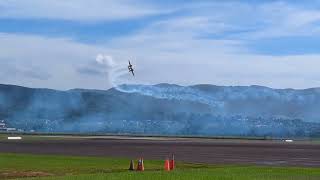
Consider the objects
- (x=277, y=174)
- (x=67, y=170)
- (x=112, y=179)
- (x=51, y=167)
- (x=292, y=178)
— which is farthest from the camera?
(x=51, y=167)

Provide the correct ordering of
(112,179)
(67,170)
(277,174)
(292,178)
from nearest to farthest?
(112,179), (292,178), (277,174), (67,170)

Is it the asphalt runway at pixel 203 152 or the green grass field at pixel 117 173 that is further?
the asphalt runway at pixel 203 152

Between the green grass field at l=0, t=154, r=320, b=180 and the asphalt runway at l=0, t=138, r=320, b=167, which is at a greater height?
the asphalt runway at l=0, t=138, r=320, b=167

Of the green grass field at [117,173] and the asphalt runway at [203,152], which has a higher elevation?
the asphalt runway at [203,152]

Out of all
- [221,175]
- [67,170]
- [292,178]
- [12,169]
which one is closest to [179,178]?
[221,175]

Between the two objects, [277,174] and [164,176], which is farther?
[277,174]

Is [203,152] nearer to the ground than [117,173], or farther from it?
farther from it

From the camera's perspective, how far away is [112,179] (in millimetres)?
32750

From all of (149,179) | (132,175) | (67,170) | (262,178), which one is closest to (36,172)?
(67,170)

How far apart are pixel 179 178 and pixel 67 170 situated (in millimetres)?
10413

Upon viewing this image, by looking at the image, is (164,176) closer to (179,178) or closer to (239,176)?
(179,178)

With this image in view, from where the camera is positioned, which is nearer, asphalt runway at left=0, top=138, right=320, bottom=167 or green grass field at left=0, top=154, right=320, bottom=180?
green grass field at left=0, top=154, right=320, bottom=180

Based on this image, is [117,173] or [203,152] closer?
[117,173]

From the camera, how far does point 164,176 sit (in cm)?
3466
